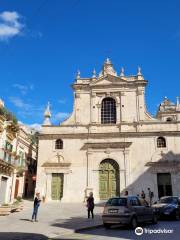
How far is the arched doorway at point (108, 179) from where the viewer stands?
95.8 ft

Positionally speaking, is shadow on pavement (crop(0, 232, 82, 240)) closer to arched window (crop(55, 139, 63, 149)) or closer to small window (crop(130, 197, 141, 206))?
small window (crop(130, 197, 141, 206))

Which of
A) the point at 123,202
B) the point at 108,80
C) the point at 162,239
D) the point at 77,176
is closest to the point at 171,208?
the point at 123,202

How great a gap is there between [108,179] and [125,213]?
58.0 ft

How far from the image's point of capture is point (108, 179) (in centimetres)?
2973

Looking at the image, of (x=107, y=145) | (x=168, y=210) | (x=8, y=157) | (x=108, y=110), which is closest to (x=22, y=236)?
(x=168, y=210)

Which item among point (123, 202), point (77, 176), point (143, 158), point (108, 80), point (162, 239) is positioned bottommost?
point (162, 239)

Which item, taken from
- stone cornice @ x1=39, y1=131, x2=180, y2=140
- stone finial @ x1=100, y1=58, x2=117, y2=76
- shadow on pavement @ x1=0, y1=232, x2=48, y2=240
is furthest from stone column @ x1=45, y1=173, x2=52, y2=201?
shadow on pavement @ x1=0, y1=232, x2=48, y2=240

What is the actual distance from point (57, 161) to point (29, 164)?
8037mm

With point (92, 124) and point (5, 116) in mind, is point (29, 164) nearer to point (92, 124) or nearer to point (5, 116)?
point (92, 124)

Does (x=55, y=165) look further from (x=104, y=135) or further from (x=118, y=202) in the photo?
(x=118, y=202)

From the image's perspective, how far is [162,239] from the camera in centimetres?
939

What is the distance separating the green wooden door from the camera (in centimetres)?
2966

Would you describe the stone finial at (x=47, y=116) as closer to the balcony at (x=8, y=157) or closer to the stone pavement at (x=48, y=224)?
the balcony at (x=8, y=157)

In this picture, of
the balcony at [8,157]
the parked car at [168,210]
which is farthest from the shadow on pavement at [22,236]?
the balcony at [8,157]
